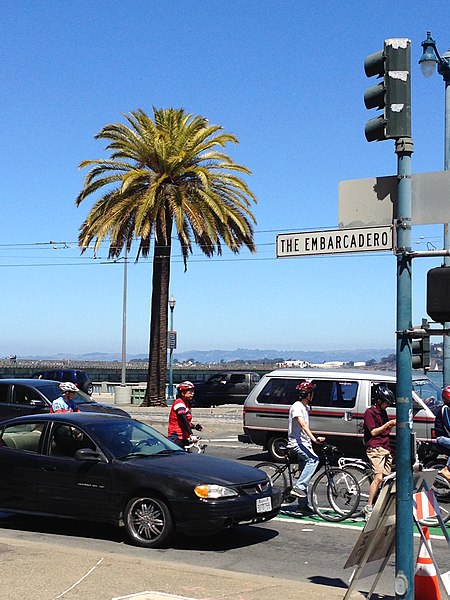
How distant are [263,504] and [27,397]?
985 cm

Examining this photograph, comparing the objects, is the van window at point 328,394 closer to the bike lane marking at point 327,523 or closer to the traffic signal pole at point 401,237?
the bike lane marking at point 327,523

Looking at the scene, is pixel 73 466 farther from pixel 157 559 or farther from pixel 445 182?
pixel 445 182

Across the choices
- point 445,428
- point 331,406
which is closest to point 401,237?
point 445,428

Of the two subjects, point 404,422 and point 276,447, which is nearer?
point 404,422

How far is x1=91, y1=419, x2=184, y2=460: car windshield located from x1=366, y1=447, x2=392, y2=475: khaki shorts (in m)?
2.42

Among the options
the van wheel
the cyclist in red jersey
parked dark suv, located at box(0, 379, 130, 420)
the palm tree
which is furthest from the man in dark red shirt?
the palm tree

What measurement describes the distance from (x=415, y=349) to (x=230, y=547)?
165 inches

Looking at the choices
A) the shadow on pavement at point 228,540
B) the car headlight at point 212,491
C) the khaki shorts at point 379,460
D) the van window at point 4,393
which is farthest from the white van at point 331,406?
the car headlight at point 212,491

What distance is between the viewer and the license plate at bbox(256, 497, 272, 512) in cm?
1029

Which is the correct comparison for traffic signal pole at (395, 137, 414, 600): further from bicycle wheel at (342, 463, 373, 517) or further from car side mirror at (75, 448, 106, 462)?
bicycle wheel at (342, 463, 373, 517)

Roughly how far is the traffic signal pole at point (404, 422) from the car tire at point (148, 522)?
372 centimetres

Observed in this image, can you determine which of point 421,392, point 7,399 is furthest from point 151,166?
point 421,392

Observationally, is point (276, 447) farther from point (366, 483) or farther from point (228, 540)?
point (228, 540)

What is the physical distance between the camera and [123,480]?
34.0 feet
